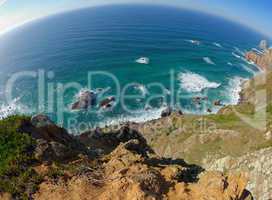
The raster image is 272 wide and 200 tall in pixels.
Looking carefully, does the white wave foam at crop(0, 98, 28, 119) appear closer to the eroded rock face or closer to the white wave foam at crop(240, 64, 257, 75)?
the eroded rock face

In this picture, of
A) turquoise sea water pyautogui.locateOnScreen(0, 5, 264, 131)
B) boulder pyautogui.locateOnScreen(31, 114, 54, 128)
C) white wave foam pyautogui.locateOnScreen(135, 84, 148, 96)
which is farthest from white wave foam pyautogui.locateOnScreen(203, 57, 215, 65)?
boulder pyautogui.locateOnScreen(31, 114, 54, 128)

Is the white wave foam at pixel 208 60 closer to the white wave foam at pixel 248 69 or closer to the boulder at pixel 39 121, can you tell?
the white wave foam at pixel 248 69

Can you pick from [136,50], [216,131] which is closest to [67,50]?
[136,50]

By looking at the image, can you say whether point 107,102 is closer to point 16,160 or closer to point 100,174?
point 16,160

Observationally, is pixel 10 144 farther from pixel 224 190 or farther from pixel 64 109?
pixel 64 109

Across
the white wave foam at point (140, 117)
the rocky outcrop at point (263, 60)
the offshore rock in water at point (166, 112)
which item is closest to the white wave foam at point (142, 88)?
the white wave foam at point (140, 117)

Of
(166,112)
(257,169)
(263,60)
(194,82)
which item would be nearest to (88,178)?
(257,169)

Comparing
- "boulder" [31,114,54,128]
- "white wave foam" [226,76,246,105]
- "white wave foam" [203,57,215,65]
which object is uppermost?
"white wave foam" [203,57,215,65]
